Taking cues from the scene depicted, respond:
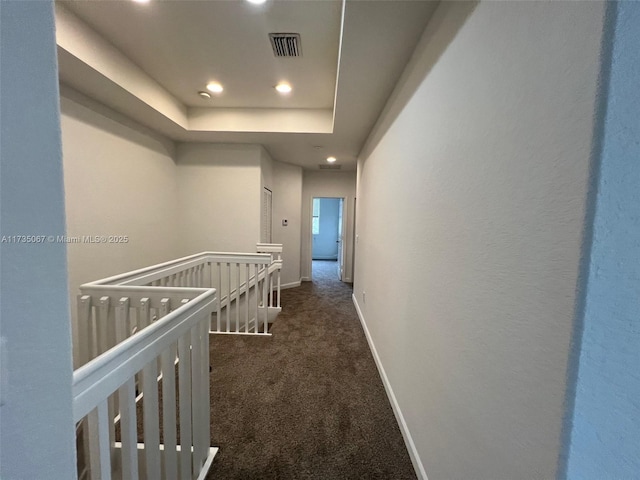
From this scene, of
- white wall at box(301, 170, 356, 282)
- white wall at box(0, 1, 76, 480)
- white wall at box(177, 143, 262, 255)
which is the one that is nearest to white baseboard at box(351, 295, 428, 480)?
white wall at box(0, 1, 76, 480)

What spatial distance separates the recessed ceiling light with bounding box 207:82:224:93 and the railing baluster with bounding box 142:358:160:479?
2.67 meters

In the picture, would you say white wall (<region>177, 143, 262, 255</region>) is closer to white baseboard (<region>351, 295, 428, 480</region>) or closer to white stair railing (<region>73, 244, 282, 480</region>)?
white stair railing (<region>73, 244, 282, 480</region>)

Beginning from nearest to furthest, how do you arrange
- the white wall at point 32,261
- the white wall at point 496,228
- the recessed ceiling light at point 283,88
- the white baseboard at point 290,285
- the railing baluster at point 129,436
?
the white wall at point 32,261
the white wall at point 496,228
the railing baluster at point 129,436
the recessed ceiling light at point 283,88
the white baseboard at point 290,285

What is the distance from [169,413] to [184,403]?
0.31 feet

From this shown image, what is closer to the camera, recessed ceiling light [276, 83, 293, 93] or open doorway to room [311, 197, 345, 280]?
recessed ceiling light [276, 83, 293, 93]

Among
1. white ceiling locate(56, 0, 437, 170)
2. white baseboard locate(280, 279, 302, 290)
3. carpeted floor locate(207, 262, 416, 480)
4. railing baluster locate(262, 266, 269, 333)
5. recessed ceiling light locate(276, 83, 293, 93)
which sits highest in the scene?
recessed ceiling light locate(276, 83, 293, 93)

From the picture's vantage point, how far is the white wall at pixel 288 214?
202 inches

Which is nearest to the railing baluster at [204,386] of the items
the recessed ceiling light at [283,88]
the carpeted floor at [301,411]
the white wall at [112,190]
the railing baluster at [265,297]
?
the carpeted floor at [301,411]

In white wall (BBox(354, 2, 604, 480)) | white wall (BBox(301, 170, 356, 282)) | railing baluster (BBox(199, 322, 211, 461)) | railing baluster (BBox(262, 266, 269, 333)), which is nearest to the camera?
white wall (BBox(354, 2, 604, 480))

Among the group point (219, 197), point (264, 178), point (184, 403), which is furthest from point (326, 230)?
point (184, 403)

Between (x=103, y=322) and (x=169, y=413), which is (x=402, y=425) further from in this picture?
(x=103, y=322)

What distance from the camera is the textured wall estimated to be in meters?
0.49

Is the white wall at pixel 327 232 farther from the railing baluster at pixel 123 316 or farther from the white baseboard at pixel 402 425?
the railing baluster at pixel 123 316

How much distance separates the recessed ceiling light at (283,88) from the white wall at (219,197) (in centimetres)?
117
